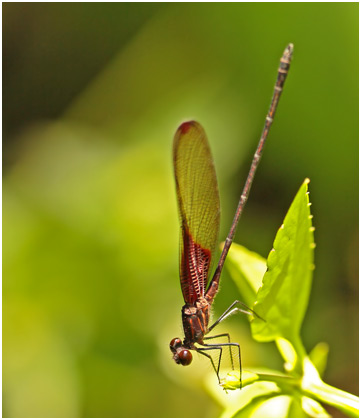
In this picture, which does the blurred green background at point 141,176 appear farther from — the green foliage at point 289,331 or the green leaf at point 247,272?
the green foliage at point 289,331

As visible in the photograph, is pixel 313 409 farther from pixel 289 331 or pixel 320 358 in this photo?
pixel 320 358

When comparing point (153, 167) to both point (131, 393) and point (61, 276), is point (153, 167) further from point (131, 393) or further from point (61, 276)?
point (131, 393)

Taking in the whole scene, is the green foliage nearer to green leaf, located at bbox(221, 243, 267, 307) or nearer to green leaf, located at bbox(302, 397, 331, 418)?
green leaf, located at bbox(302, 397, 331, 418)

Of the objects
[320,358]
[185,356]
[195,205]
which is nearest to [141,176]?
[195,205]

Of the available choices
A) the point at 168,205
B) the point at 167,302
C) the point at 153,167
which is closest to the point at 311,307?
the point at 167,302

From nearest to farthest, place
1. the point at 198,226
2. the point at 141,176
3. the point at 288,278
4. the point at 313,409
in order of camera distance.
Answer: the point at 313,409, the point at 288,278, the point at 198,226, the point at 141,176

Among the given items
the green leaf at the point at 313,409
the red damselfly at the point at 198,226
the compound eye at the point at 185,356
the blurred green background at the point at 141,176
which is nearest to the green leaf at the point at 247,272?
the red damselfly at the point at 198,226
